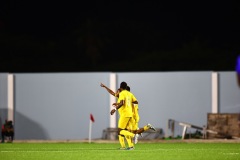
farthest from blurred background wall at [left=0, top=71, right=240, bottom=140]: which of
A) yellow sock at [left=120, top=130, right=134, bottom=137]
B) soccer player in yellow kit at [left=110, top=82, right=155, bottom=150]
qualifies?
yellow sock at [left=120, top=130, right=134, bottom=137]

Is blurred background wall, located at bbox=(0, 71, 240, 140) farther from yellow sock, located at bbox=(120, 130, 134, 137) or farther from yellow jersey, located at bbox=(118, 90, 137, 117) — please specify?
yellow sock, located at bbox=(120, 130, 134, 137)

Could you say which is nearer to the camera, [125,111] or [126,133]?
[126,133]

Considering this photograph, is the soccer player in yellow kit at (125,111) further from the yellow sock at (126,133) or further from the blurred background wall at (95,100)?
the blurred background wall at (95,100)

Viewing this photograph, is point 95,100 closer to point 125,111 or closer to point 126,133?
point 125,111

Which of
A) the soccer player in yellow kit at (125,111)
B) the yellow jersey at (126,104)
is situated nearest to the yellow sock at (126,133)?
the soccer player in yellow kit at (125,111)

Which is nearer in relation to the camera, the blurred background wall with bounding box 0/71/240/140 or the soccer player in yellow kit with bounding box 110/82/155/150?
the soccer player in yellow kit with bounding box 110/82/155/150

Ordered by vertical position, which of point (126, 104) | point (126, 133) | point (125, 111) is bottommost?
point (126, 133)

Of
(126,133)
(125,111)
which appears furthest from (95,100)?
(126,133)

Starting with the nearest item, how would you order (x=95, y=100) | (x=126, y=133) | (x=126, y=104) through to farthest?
1. (x=126, y=133)
2. (x=126, y=104)
3. (x=95, y=100)

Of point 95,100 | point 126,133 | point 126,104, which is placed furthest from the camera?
point 95,100

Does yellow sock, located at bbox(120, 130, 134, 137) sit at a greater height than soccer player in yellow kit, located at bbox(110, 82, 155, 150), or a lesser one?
lesser

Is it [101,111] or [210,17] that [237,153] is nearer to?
[101,111]

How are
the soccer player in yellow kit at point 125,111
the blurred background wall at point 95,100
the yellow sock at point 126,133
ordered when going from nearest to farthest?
the yellow sock at point 126,133
the soccer player in yellow kit at point 125,111
the blurred background wall at point 95,100

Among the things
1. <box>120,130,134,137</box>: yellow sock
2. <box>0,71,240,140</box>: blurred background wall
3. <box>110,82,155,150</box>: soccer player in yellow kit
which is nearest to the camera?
<box>120,130,134,137</box>: yellow sock
